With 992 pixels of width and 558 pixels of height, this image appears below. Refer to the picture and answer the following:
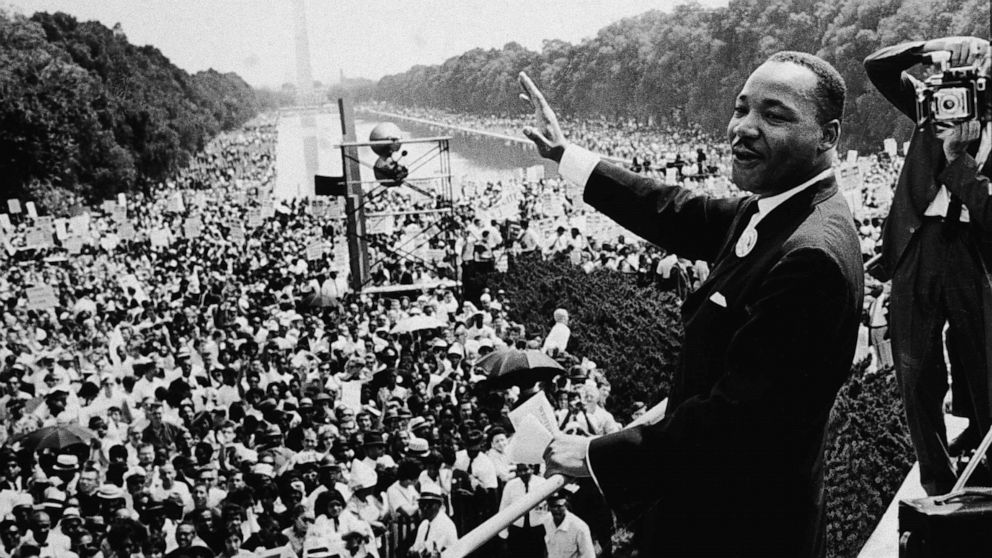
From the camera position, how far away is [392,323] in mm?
13609

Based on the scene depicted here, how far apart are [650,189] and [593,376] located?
24.1 ft

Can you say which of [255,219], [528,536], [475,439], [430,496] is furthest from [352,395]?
[255,219]

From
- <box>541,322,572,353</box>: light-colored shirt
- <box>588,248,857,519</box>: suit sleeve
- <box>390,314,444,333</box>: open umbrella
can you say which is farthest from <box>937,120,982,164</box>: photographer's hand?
<box>390,314,444,333</box>: open umbrella

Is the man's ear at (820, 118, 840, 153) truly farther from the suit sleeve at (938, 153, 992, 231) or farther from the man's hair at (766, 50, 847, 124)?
the suit sleeve at (938, 153, 992, 231)

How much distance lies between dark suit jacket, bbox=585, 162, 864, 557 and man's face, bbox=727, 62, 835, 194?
7 cm

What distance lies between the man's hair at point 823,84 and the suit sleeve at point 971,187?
1207mm

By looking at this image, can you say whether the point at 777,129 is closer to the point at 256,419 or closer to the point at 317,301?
the point at 256,419

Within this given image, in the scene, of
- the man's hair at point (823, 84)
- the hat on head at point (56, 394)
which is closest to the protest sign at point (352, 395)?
the hat on head at point (56, 394)

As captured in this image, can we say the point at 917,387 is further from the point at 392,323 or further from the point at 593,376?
the point at 392,323

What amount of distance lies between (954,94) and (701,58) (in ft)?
112

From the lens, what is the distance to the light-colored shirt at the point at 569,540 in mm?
6289

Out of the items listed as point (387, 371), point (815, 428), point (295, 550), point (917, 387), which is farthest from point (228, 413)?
point (815, 428)

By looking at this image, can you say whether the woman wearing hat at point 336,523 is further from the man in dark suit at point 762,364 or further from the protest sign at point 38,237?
the protest sign at point 38,237

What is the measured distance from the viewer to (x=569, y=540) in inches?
248
